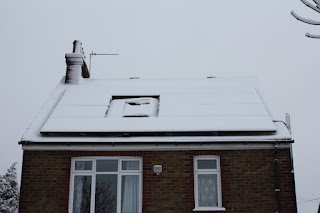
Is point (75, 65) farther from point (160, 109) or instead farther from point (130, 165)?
point (130, 165)

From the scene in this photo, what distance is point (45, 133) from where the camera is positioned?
12.1 meters

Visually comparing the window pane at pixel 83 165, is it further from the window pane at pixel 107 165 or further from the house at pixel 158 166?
the window pane at pixel 107 165

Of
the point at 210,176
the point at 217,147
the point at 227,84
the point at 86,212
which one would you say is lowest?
the point at 86,212

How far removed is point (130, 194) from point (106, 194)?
0.73 m

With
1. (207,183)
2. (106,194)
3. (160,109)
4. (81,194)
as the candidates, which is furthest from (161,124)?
(81,194)


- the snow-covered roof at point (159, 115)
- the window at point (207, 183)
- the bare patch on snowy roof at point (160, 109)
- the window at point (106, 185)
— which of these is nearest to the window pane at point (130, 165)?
the window at point (106, 185)

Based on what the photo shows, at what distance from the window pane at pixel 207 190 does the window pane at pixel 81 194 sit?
11.1 feet

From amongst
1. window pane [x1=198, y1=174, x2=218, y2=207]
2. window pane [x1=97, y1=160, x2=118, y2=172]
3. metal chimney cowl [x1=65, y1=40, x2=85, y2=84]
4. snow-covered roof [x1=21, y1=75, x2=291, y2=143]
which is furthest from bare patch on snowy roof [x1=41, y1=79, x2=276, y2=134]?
window pane [x1=198, y1=174, x2=218, y2=207]

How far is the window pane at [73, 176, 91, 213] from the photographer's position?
1165cm

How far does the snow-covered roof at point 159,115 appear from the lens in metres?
12.0

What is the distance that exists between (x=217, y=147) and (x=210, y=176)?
916 mm

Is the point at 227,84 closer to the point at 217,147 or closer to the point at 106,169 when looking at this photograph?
the point at 217,147

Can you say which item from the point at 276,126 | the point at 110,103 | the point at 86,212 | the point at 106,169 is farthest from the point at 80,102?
the point at 276,126

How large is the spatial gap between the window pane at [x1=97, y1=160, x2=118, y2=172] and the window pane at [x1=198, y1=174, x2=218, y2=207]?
263 centimetres
